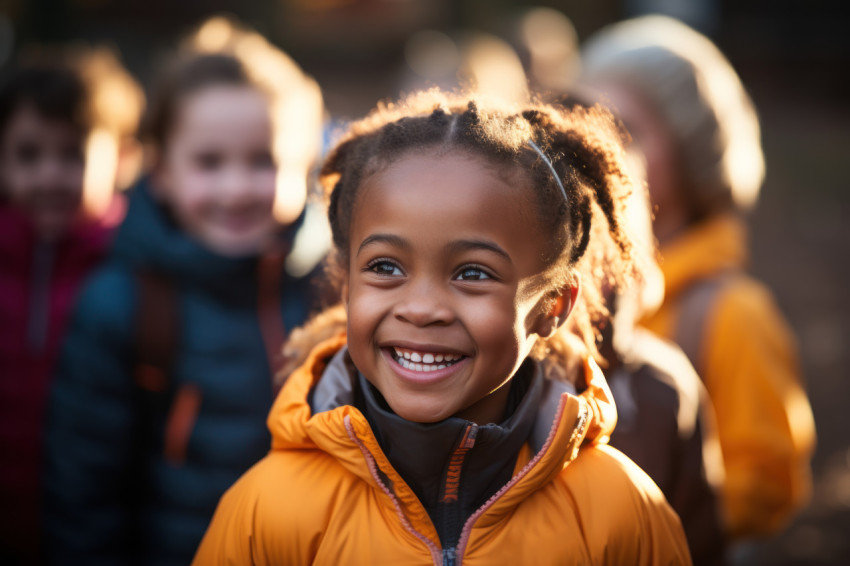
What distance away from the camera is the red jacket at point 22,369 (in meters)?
2.85

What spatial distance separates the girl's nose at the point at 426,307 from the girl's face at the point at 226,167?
4.42 feet

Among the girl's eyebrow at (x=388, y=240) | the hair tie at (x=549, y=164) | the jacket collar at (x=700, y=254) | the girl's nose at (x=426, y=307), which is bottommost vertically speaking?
the girl's nose at (x=426, y=307)

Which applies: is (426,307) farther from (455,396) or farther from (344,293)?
(344,293)

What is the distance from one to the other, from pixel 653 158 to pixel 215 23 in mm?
1953

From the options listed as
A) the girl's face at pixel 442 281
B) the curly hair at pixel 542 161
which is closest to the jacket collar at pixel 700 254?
the curly hair at pixel 542 161

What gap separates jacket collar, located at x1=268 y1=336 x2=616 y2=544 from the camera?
141 cm

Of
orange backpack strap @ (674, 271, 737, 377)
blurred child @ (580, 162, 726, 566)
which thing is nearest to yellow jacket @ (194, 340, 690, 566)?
blurred child @ (580, 162, 726, 566)

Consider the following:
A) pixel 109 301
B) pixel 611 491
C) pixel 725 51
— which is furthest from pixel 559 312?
pixel 725 51

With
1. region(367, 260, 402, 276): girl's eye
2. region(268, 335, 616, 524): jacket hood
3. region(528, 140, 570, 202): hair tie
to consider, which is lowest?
region(268, 335, 616, 524): jacket hood

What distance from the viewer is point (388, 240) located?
1.37 m

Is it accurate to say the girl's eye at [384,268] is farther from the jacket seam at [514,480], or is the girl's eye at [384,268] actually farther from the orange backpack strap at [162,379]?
the orange backpack strap at [162,379]

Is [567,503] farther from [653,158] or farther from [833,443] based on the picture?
[833,443]

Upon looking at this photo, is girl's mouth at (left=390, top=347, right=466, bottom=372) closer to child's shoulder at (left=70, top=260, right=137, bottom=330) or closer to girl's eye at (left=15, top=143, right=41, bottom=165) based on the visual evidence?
child's shoulder at (left=70, top=260, right=137, bottom=330)

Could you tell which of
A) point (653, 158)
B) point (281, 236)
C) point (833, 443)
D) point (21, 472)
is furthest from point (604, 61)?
point (833, 443)
